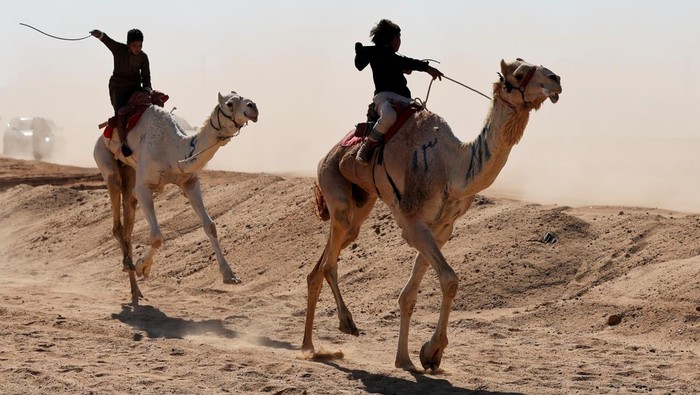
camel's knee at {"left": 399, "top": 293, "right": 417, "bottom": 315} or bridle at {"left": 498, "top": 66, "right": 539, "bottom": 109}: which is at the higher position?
bridle at {"left": 498, "top": 66, "right": 539, "bottom": 109}

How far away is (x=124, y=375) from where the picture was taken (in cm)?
983

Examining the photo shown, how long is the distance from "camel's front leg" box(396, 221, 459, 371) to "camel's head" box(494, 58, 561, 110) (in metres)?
1.23

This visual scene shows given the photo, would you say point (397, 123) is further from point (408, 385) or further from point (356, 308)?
point (356, 308)

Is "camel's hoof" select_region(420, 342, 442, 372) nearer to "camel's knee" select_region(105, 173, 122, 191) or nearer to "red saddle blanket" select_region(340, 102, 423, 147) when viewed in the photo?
"red saddle blanket" select_region(340, 102, 423, 147)

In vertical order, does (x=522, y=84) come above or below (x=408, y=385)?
above

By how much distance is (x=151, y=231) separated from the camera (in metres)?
13.9

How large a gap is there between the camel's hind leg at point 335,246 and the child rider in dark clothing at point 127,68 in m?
4.56

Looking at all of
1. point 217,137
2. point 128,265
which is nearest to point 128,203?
point 128,265

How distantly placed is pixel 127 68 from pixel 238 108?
2.47 metres

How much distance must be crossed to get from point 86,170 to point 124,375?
70.0 feet

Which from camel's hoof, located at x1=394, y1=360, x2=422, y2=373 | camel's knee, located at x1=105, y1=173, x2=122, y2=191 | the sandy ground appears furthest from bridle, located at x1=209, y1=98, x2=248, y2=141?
camel's hoof, located at x1=394, y1=360, x2=422, y2=373

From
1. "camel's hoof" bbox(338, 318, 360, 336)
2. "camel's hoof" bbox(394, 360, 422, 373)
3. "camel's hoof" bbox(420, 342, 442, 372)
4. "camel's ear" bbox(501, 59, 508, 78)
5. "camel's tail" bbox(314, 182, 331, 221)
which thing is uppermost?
"camel's ear" bbox(501, 59, 508, 78)

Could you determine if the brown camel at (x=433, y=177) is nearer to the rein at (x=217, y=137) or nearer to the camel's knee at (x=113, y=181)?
the rein at (x=217, y=137)

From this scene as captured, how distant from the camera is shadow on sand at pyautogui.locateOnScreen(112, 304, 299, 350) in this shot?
1209 cm
